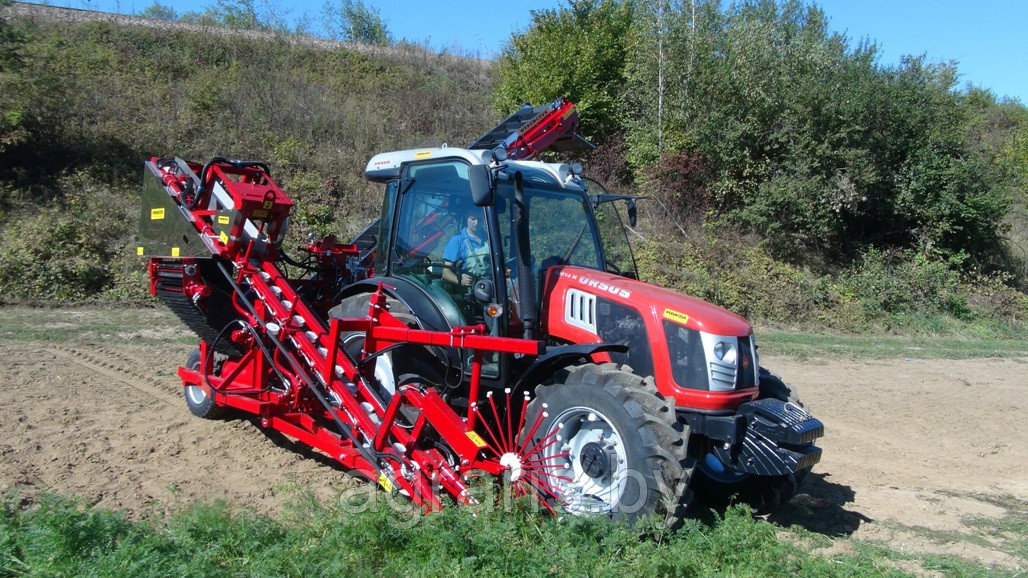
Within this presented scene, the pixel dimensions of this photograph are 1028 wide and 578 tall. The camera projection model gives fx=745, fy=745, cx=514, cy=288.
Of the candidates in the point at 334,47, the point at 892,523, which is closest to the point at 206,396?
the point at 892,523

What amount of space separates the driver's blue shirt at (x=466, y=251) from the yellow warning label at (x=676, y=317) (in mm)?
1208

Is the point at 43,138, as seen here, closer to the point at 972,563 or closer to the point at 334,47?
the point at 334,47

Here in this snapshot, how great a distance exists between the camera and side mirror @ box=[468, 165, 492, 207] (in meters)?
4.24

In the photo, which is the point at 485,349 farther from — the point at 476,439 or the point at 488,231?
the point at 488,231

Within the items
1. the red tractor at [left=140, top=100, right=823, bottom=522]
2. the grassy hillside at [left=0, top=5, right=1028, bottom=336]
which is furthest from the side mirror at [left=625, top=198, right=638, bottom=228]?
the grassy hillside at [left=0, top=5, right=1028, bottom=336]

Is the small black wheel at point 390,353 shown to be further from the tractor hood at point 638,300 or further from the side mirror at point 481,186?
the side mirror at point 481,186

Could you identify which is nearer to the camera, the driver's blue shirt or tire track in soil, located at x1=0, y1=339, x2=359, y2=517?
tire track in soil, located at x1=0, y1=339, x2=359, y2=517

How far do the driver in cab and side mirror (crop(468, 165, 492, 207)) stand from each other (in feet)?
1.96

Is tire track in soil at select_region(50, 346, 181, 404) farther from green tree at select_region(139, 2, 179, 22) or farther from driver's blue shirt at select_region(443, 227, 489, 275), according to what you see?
green tree at select_region(139, 2, 179, 22)

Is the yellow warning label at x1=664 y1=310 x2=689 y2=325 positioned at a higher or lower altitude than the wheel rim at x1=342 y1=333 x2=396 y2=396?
higher

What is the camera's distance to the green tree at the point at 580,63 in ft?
65.5

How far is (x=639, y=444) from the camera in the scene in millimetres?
3861

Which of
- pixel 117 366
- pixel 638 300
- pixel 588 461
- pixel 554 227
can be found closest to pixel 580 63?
pixel 117 366

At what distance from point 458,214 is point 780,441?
250cm
